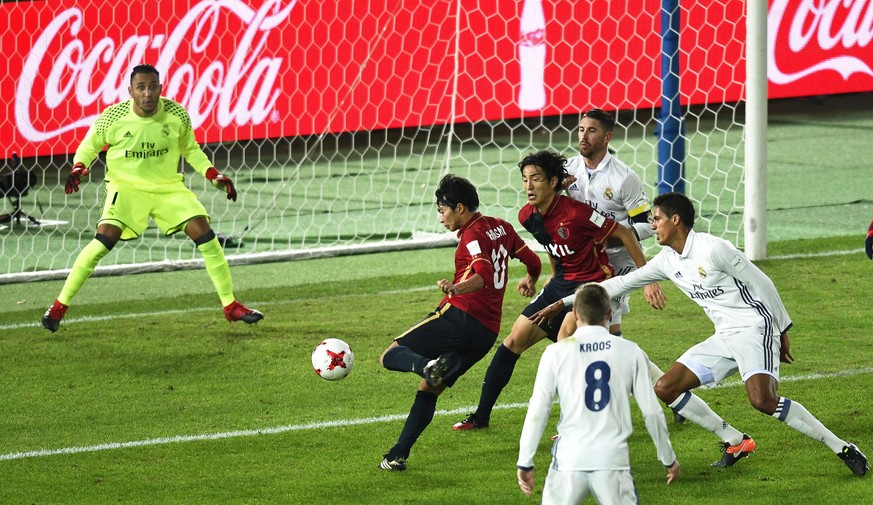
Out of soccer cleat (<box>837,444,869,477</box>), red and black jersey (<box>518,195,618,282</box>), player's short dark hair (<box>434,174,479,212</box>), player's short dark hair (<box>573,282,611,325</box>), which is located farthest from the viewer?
red and black jersey (<box>518,195,618,282</box>)

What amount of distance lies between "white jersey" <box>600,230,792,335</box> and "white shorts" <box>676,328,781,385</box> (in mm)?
41

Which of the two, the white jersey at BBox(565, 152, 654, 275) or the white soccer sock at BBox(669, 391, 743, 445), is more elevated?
the white jersey at BBox(565, 152, 654, 275)

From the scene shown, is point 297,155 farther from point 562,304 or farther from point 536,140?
point 562,304

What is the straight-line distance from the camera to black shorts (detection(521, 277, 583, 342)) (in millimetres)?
7105

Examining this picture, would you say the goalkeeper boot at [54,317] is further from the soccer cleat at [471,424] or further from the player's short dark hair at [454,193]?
the player's short dark hair at [454,193]

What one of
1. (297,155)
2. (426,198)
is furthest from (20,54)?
(426,198)

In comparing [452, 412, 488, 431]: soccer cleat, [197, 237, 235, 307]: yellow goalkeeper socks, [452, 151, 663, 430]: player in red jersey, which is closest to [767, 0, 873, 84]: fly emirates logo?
[197, 237, 235, 307]: yellow goalkeeper socks

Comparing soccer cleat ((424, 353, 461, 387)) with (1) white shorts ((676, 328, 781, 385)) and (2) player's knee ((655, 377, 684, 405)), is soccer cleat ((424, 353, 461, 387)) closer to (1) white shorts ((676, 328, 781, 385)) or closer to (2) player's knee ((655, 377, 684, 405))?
(2) player's knee ((655, 377, 684, 405))

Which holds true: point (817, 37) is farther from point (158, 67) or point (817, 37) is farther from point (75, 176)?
point (75, 176)

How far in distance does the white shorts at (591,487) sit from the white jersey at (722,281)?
1724 mm

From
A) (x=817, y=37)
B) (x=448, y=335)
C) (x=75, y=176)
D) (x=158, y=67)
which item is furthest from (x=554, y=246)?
(x=817, y=37)

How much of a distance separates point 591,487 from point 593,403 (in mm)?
301

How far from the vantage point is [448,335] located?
21.7 ft

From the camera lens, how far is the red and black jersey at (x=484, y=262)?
6508 millimetres
